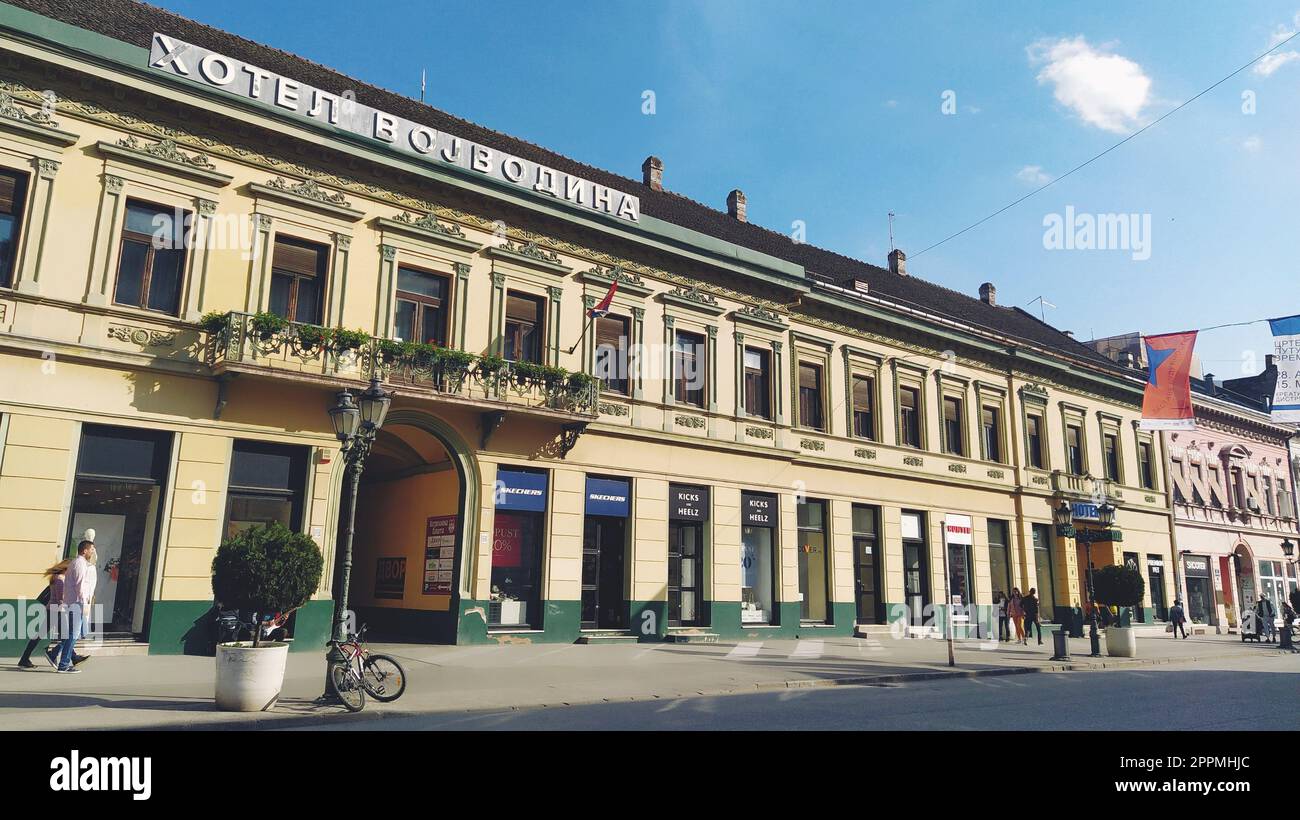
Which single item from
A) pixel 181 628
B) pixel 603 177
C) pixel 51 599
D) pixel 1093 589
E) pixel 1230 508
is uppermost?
pixel 603 177

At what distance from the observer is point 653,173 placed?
29344mm

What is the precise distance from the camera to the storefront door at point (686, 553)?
2284 cm

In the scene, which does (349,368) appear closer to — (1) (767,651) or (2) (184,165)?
(2) (184,165)

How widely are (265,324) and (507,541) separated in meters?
7.20

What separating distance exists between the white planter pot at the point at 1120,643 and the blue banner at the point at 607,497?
13016mm

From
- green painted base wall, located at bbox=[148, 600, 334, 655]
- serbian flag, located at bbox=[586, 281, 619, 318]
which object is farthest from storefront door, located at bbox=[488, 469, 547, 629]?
green painted base wall, located at bbox=[148, 600, 334, 655]

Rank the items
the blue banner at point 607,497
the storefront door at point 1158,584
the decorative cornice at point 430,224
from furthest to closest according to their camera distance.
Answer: the storefront door at point 1158,584 → the blue banner at point 607,497 → the decorative cornice at point 430,224

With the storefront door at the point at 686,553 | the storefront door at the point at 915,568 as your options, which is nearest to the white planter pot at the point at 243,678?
the storefront door at the point at 686,553

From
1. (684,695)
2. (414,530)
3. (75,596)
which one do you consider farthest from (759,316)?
(75,596)

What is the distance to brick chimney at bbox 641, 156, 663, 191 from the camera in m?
29.3

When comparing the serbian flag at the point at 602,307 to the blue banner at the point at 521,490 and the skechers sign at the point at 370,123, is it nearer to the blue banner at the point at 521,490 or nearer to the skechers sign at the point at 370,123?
the skechers sign at the point at 370,123

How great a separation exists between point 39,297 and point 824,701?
14.9 meters

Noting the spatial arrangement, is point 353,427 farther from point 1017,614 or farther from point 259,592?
point 1017,614

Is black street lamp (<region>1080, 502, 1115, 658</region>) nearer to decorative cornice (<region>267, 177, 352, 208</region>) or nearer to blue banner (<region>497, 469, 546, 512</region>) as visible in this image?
blue banner (<region>497, 469, 546, 512</region>)
